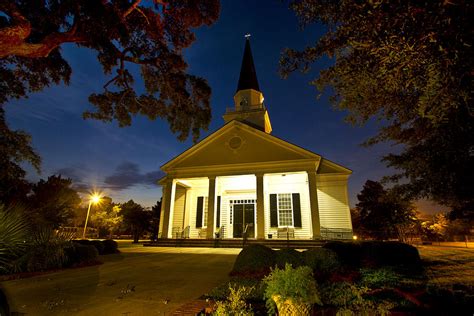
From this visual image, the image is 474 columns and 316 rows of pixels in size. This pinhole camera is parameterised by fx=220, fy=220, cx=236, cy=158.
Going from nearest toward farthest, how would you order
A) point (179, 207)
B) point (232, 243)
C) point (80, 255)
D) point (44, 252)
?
point (44, 252) → point (80, 255) → point (232, 243) → point (179, 207)

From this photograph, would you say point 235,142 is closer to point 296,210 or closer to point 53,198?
point 296,210

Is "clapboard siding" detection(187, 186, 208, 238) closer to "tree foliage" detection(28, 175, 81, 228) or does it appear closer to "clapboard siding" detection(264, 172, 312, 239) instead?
"clapboard siding" detection(264, 172, 312, 239)

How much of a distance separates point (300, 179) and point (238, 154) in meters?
4.96

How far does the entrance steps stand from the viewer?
1279 centimetres

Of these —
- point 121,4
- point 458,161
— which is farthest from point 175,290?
point 121,4

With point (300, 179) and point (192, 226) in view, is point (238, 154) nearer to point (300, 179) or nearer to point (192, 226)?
point (300, 179)

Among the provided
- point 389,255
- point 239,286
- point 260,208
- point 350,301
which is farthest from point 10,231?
point 260,208

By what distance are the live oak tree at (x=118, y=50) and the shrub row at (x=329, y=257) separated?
7.09 m

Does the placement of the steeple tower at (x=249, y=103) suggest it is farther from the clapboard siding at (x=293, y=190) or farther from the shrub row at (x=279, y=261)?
the shrub row at (x=279, y=261)

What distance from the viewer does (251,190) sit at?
17516mm

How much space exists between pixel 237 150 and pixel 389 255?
1135 centimetres

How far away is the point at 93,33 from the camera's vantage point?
716 centimetres

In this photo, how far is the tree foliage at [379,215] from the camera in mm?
22406

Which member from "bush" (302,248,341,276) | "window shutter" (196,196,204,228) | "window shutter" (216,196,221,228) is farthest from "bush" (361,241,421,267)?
"window shutter" (196,196,204,228)
